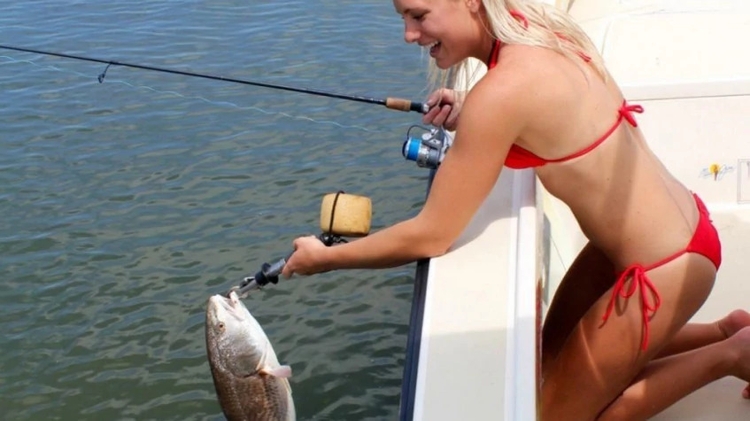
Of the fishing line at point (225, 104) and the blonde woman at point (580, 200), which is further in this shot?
the fishing line at point (225, 104)

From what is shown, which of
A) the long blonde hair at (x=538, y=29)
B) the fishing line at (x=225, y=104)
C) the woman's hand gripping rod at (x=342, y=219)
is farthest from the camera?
the fishing line at (x=225, y=104)

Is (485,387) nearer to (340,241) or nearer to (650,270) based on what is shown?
(650,270)

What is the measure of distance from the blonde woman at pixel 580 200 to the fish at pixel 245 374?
0.31 meters

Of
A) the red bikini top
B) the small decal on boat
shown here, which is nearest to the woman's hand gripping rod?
the red bikini top

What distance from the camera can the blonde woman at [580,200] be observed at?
2639 millimetres

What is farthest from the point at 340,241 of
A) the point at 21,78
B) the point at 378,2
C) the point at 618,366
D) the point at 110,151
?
the point at 378,2

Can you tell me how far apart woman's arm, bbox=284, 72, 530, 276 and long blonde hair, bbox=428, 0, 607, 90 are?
169 millimetres

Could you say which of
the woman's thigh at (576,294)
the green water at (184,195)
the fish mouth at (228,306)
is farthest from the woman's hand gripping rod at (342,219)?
the green water at (184,195)

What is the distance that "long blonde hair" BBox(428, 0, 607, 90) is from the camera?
8.84 feet

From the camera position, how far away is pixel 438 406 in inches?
88.4

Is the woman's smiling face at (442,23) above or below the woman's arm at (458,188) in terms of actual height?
above

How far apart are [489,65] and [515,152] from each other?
0.27 m

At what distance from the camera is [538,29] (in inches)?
108

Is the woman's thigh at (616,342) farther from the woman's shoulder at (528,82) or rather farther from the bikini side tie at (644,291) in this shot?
the woman's shoulder at (528,82)
